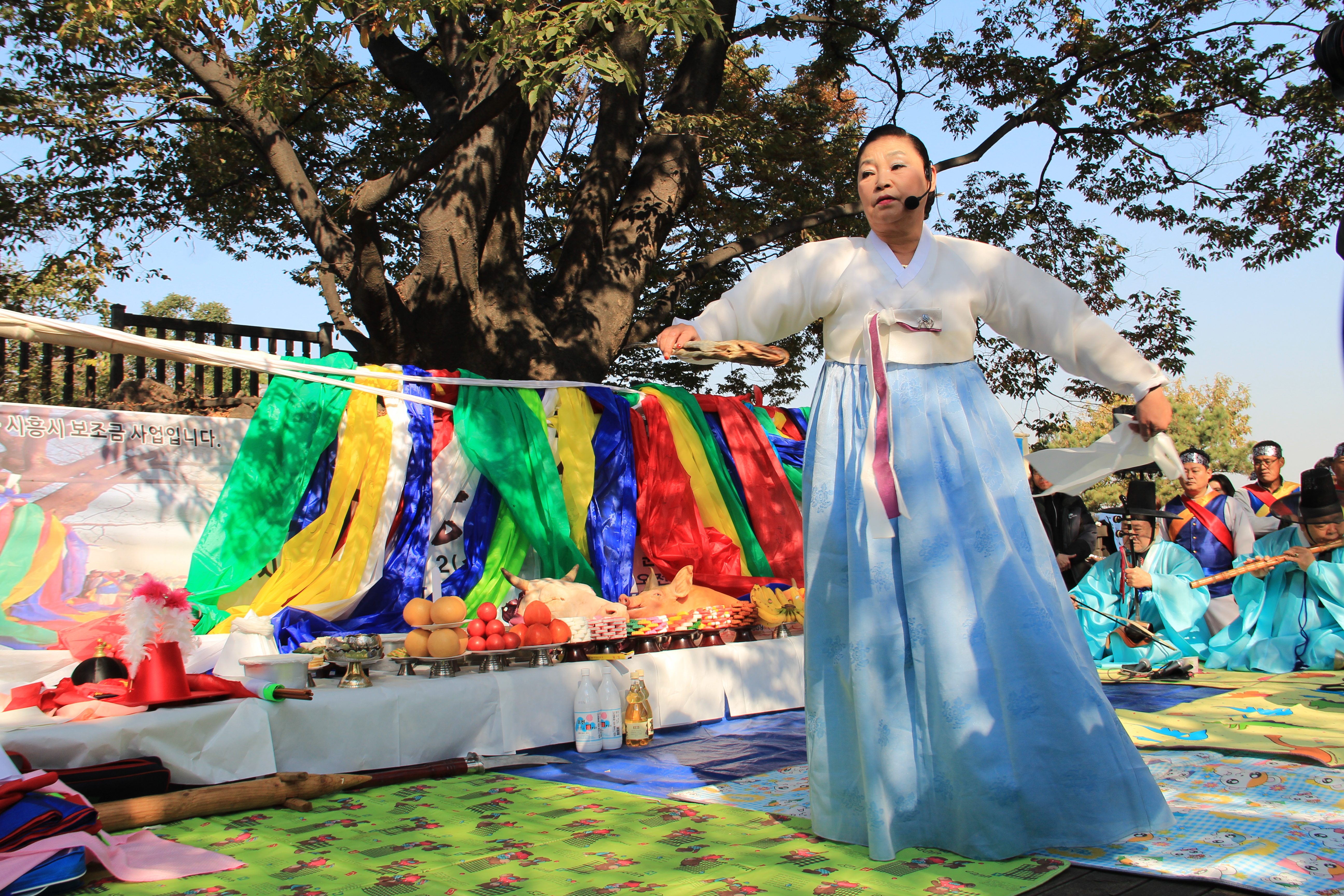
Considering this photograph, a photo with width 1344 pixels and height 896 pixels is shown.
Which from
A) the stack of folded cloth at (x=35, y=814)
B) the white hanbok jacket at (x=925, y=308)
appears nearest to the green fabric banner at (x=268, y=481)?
the stack of folded cloth at (x=35, y=814)

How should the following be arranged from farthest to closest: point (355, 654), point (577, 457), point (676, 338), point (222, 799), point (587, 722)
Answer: point (577, 457) < point (587, 722) < point (355, 654) < point (222, 799) < point (676, 338)

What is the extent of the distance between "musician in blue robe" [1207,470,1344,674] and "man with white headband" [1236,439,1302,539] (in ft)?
2.04

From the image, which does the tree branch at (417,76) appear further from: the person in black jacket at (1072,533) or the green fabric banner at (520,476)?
the person in black jacket at (1072,533)

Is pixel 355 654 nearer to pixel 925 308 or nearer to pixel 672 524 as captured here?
pixel 672 524

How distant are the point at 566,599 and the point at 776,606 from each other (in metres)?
1.19

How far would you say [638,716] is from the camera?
417 cm

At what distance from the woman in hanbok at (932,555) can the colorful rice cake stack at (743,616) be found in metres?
2.28

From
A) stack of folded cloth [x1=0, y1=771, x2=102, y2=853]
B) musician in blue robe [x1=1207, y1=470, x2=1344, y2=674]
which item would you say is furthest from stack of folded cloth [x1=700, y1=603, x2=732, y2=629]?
musician in blue robe [x1=1207, y1=470, x2=1344, y2=674]

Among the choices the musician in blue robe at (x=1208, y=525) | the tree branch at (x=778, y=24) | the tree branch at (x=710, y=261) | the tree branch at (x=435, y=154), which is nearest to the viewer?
the tree branch at (x=435, y=154)

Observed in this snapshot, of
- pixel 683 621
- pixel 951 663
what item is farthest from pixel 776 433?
pixel 951 663

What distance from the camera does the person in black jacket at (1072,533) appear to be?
24.6 ft

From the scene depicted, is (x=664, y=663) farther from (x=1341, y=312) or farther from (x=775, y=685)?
(x=1341, y=312)

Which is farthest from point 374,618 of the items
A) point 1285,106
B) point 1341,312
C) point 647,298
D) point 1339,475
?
point 1285,106

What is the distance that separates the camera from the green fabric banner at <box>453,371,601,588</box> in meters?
5.28
